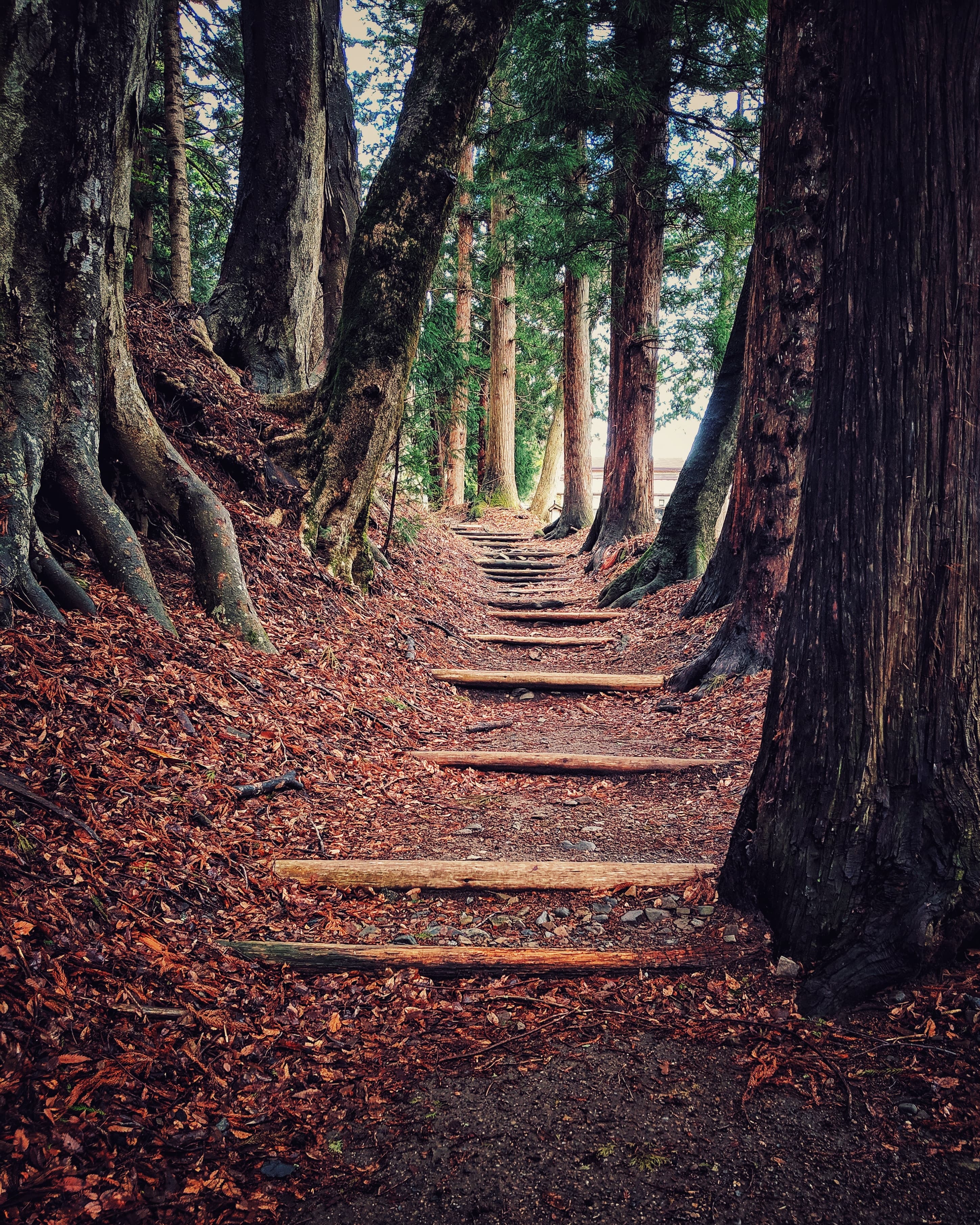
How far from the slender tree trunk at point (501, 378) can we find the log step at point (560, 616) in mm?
11073

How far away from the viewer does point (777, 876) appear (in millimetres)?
2422

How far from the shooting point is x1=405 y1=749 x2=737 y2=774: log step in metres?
4.24

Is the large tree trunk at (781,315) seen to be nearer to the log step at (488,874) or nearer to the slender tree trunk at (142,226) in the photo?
the log step at (488,874)

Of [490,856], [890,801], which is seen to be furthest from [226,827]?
[890,801]

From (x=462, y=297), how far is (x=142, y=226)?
1035cm

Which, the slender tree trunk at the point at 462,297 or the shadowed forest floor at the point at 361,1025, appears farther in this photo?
the slender tree trunk at the point at 462,297

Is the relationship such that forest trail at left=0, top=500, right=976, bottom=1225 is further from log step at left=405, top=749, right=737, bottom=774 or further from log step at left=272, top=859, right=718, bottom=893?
log step at left=405, top=749, right=737, bottom=774

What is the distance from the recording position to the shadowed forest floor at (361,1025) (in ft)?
5.22

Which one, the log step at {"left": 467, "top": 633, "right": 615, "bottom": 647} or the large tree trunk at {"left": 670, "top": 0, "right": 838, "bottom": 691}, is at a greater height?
the large tree trunk at {"left": 670, "top": 0, "right": 838, "bottom": 691}

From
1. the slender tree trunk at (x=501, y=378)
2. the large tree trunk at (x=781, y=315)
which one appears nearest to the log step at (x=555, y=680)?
the large tree trunk at (x=781, y=315)

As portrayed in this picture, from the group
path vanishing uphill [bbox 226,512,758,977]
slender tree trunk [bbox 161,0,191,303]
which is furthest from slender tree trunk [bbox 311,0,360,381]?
path vanishing uphill [bbox 226,512,758,977]

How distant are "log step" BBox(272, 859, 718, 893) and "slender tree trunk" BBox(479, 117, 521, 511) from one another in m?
17.4

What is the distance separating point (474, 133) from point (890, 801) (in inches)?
554

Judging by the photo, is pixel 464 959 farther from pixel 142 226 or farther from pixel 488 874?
pixel 142 226
